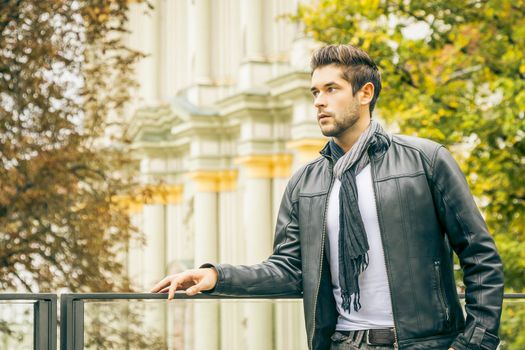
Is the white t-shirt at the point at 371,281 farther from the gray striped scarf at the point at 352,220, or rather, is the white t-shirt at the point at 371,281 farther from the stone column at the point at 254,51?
the stone column at the point at 254,51

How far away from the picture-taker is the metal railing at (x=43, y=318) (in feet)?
16.5

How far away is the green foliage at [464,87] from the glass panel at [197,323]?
7.71 metres

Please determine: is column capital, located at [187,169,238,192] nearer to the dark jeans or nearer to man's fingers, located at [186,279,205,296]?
man's fingers, located at [186,279,205,296]

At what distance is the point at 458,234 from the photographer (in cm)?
421

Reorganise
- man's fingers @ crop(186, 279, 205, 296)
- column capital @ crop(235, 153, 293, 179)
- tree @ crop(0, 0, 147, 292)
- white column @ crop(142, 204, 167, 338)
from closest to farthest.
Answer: man's fingers @ crop(186, 279, 205, 296), tree @ crop(0, 0, 147, 292), column capital @ crop(235, 153, 293, 179), white column @ crop(142, 204, 167, 338)

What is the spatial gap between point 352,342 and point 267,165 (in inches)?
→ 1084

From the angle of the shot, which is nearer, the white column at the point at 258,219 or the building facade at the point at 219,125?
the building facade at the point at 219,125

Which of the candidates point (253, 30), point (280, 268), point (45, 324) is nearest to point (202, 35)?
point (253, 30)

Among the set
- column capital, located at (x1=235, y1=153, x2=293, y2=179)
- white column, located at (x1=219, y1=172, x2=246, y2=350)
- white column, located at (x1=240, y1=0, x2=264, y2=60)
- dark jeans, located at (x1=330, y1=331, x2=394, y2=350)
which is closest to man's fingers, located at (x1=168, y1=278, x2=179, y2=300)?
dark jeans, located at (x1=330, y1=331, x2=394, y2=350)

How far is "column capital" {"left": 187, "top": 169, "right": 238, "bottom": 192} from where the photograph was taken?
118 ft

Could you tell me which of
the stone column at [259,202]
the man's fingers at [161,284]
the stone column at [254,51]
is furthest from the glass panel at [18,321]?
the stone column at [254,51]

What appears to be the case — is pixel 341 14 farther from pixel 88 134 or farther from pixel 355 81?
pixel 355 81

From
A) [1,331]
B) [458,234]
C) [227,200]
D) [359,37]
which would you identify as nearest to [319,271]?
[458,234]

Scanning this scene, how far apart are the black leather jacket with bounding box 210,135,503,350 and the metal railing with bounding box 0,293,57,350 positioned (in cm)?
128
